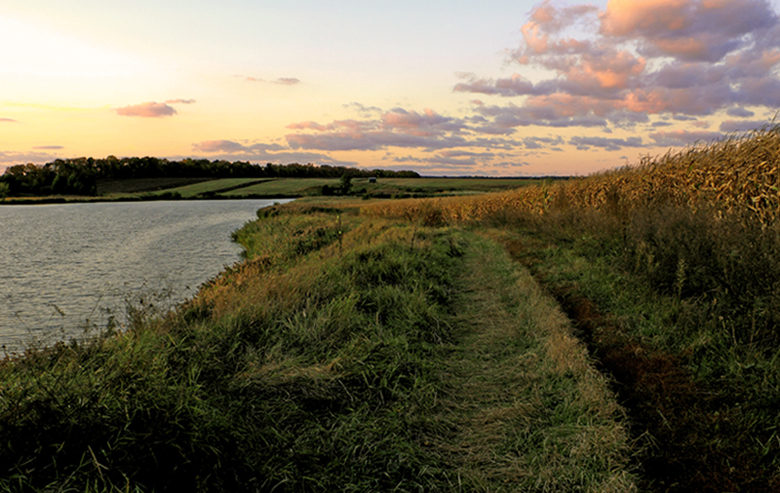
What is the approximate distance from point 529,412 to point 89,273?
17113mm

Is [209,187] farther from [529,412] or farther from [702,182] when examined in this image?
[529,412]

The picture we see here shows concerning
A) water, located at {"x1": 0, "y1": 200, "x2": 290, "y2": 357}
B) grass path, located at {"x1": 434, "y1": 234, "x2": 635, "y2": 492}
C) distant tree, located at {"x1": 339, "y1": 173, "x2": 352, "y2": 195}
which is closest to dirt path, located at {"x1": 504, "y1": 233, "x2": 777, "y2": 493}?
grass path, located at {"x1": 434, "y1": 234, "x2": 635, "y2": 492}

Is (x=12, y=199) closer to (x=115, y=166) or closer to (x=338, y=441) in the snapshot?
(x=115, y=166)

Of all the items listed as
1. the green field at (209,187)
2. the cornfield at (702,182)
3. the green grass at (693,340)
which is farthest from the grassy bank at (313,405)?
the green field at (209,187)

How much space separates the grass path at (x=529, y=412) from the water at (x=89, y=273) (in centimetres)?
434

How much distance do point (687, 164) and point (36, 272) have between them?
21825 millimetres

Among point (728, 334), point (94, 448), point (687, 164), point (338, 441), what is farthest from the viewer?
point (687, 164)

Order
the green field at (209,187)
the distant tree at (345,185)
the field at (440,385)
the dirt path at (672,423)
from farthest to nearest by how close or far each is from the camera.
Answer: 1. the green field at (209,187)
2. the distant tree at (345,185)
3. the dirt path at (672,423)
4. the field at (440,385)

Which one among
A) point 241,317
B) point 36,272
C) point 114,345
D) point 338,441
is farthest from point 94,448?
point 36,272

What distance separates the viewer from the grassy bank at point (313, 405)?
268 centimetres

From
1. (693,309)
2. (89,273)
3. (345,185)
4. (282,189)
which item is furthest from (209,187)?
(693,309)

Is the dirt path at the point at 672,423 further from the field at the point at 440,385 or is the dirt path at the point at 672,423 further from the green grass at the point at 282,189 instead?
the green grass at the point at 282,189

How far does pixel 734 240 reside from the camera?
20.2 feet

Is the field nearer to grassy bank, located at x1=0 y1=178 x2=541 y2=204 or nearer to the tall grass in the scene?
the tall grass
